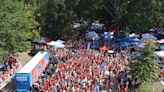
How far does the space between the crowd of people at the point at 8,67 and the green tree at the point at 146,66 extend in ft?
40.7

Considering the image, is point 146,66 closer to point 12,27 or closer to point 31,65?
point 31,65

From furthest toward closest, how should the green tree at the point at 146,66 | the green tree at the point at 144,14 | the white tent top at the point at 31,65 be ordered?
the green tree at the point at 144,14 < the white tent top at the point at 31,65 < the green tree at the point at 146,66

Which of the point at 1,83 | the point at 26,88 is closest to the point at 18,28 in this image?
the point at 1,83

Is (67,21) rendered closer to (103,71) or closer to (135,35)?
(135,35)

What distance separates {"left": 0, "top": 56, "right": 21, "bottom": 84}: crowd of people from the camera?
3472 centimetres

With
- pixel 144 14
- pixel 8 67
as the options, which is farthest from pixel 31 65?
pixel 144 14

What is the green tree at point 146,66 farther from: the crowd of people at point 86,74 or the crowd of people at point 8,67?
the crowd of people at point 8,67

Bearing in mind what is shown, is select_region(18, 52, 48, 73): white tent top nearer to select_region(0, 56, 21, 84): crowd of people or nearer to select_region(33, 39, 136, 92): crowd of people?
select_region(33, 39, 136, 92): crowd of people

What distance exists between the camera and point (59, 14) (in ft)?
152

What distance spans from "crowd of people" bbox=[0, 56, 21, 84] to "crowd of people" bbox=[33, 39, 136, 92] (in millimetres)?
3751

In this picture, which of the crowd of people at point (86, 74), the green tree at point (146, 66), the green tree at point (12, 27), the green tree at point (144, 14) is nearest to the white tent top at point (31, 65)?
the crowd of people at point (86, 74)

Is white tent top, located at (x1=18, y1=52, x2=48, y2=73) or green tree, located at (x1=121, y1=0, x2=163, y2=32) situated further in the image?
green tree, located at (x1=121, y1=0, x2=163, y2=32)

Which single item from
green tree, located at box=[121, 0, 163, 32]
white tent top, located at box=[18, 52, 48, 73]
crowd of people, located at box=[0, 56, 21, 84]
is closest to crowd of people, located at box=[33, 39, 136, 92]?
white tent top, located at box=[18, 52, 48, 73]

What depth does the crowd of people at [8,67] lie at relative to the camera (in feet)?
114
